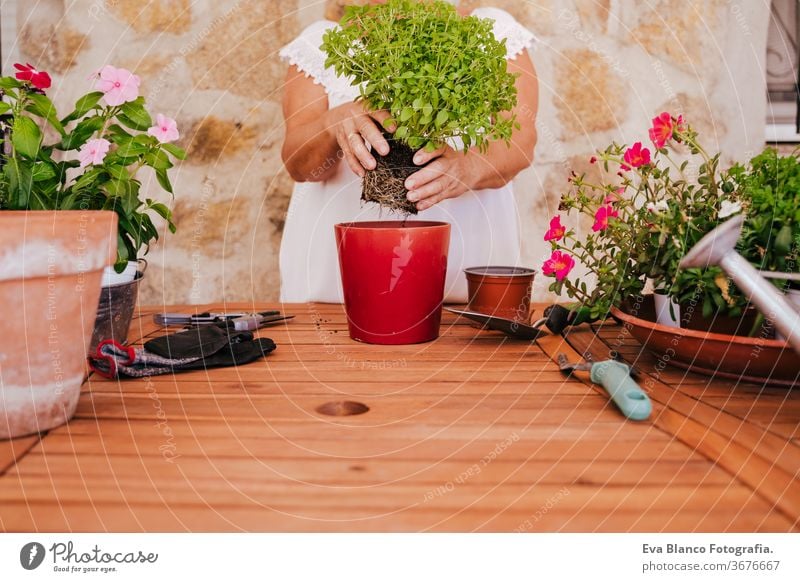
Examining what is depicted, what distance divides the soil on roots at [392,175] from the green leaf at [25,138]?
0.45m

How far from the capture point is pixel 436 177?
1002 millimetres

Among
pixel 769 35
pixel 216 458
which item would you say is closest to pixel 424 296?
pixel 216 458

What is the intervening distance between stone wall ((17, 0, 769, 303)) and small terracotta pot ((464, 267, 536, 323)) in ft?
3.77

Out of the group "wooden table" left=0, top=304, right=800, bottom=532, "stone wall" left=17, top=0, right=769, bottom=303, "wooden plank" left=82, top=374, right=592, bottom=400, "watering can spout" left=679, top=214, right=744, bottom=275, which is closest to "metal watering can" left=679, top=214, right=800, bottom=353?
"watering can spout" left=679, top=214, right=744, bottom=275

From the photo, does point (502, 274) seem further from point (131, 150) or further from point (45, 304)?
point (45, 304)

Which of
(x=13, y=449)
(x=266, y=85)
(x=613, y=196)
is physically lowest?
(x=13, y=449)

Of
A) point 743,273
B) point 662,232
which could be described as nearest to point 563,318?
point 662,232

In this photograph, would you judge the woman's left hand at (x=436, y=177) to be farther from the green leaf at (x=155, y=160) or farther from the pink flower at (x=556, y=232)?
the green leaf at (x=155, y=160)

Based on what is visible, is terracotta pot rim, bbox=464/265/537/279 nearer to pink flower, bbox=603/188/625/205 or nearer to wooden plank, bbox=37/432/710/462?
pink flower, bbox=603/188/625/205

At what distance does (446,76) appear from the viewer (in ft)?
2.74

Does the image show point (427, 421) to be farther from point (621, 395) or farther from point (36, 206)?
point (36, 206)

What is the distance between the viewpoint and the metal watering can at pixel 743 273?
48cm

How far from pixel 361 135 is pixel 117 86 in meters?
0.35

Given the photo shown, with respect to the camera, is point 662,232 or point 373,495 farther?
point 662,232
